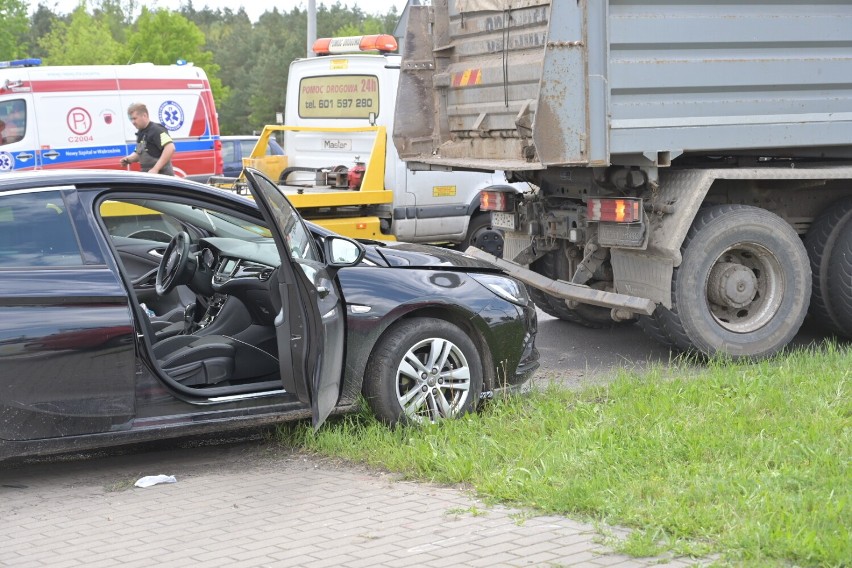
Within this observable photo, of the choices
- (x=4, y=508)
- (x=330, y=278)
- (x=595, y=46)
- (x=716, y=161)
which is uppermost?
(x=595, y=46)

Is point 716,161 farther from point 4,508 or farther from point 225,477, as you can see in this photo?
point 4,508

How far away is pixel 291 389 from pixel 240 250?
1.16m

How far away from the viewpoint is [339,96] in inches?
517

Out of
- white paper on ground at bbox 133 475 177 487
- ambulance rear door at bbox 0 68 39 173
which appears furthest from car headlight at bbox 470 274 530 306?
ambulance rear door at bbox 0 68 39 173

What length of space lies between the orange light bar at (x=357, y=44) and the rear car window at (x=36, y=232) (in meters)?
7.58

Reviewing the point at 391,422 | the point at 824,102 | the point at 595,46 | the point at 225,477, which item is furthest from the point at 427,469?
the point at 824,102

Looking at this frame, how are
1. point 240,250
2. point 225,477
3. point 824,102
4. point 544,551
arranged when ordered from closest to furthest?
point 544,551
point 225,477
point 240,250
point 824,102

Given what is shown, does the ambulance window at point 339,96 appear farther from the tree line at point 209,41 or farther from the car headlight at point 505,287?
the tree line at point 209,41

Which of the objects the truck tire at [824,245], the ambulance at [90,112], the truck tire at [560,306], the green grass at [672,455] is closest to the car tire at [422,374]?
the green grass at [672,455]

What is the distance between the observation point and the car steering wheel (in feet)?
21.5

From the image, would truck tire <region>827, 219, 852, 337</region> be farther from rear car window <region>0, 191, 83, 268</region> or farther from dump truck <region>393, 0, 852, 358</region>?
rear car window <region>0, 191, 83, 268</region>

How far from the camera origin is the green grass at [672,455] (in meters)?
4.29

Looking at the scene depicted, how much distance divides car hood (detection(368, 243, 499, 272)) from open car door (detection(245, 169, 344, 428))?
62 cm

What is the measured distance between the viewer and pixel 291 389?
5.69 metres
